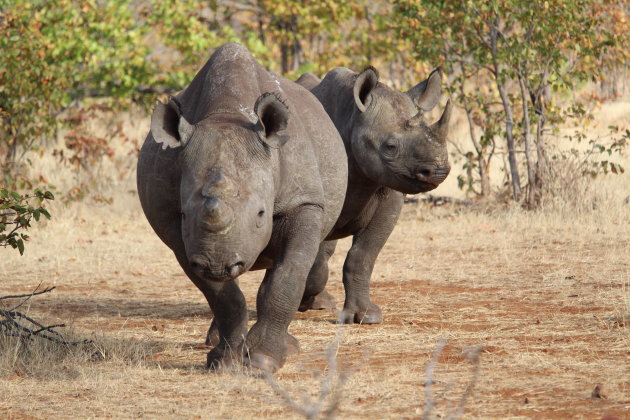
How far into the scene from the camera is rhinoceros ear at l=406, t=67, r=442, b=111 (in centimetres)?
842

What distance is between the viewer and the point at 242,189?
→ 5.40 meters

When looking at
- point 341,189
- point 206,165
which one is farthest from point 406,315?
point 206,165

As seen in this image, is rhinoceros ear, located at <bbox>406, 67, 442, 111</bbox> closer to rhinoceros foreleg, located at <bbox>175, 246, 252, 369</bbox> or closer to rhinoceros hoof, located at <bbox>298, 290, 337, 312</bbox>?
rhinoceros hoof, located at <bbox>298, 290, 337, 312</bbox>

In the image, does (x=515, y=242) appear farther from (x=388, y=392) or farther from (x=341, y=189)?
(x=388, y=392)


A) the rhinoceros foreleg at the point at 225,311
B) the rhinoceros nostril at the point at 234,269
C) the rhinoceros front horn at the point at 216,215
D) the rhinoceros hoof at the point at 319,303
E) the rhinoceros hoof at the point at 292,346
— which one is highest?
the rhinoceros front horn at the point at 216,215

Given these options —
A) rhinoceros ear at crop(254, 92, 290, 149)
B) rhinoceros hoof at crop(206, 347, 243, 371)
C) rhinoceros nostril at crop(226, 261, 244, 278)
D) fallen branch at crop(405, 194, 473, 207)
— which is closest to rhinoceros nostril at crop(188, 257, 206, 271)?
rhinoceros nostril at crop(226, 261, 244, 278)

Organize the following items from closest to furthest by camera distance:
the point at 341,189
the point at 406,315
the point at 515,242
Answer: the point at 341,189 < the point at 406,315 < the point at 515,242

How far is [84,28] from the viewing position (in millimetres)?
14531

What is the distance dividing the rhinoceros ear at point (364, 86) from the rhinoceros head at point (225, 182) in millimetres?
2282

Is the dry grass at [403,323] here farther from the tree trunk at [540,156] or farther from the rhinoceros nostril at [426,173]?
the rhinoceros nostril at [426,173]

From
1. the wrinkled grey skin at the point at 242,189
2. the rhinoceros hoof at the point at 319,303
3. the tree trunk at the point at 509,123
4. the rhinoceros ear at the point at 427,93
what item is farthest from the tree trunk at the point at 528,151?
the wrinkled grey skin at the point at 242,189

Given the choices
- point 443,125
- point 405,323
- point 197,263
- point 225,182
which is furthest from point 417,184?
point 197,263

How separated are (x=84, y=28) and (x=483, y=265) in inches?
277

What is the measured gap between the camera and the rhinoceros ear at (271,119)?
5.62m
